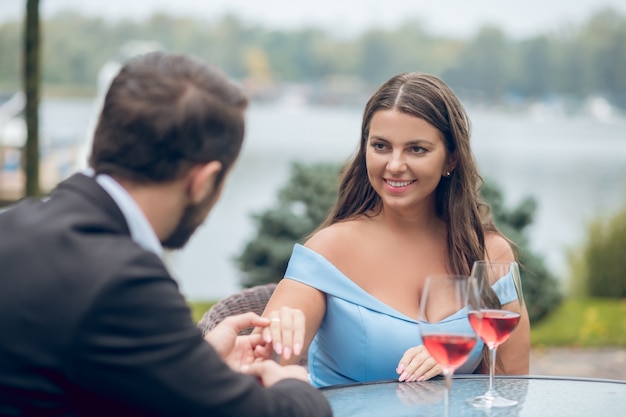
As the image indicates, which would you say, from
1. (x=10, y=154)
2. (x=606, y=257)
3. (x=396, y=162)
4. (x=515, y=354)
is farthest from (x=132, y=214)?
(x=10, y=154)

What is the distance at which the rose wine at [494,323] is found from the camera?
179 cm

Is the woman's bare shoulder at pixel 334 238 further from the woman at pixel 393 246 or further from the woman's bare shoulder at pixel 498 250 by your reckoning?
the woman's bare shoulder at pixel 498 250

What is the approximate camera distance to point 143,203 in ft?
4.53

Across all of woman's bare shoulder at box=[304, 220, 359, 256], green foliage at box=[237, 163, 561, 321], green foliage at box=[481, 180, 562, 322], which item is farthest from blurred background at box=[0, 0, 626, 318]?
woman's bare shoulder at box=[304, 220, 359, 256]

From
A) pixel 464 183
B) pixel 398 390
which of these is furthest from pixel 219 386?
pixel 464 183

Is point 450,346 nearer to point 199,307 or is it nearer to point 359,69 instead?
point 199,307

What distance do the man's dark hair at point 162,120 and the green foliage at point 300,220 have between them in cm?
452

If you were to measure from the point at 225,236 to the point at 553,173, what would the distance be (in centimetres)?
365

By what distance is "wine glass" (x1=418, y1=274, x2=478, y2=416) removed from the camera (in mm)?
1593

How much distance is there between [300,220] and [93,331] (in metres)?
4.83

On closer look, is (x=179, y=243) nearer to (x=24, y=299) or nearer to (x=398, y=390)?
(x=24, y=299)

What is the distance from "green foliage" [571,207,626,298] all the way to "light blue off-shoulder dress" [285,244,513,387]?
4946 millimetres

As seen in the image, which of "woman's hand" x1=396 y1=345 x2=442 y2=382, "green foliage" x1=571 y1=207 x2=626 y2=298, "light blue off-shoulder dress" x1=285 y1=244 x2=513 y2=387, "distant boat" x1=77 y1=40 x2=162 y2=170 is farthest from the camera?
"distant boat" x1=77 y1=40 x2=162 y2=170

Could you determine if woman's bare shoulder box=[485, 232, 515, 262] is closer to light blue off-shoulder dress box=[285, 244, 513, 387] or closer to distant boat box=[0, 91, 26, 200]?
light blue off-shoulder dress box=[285, 244, 513, 387]
